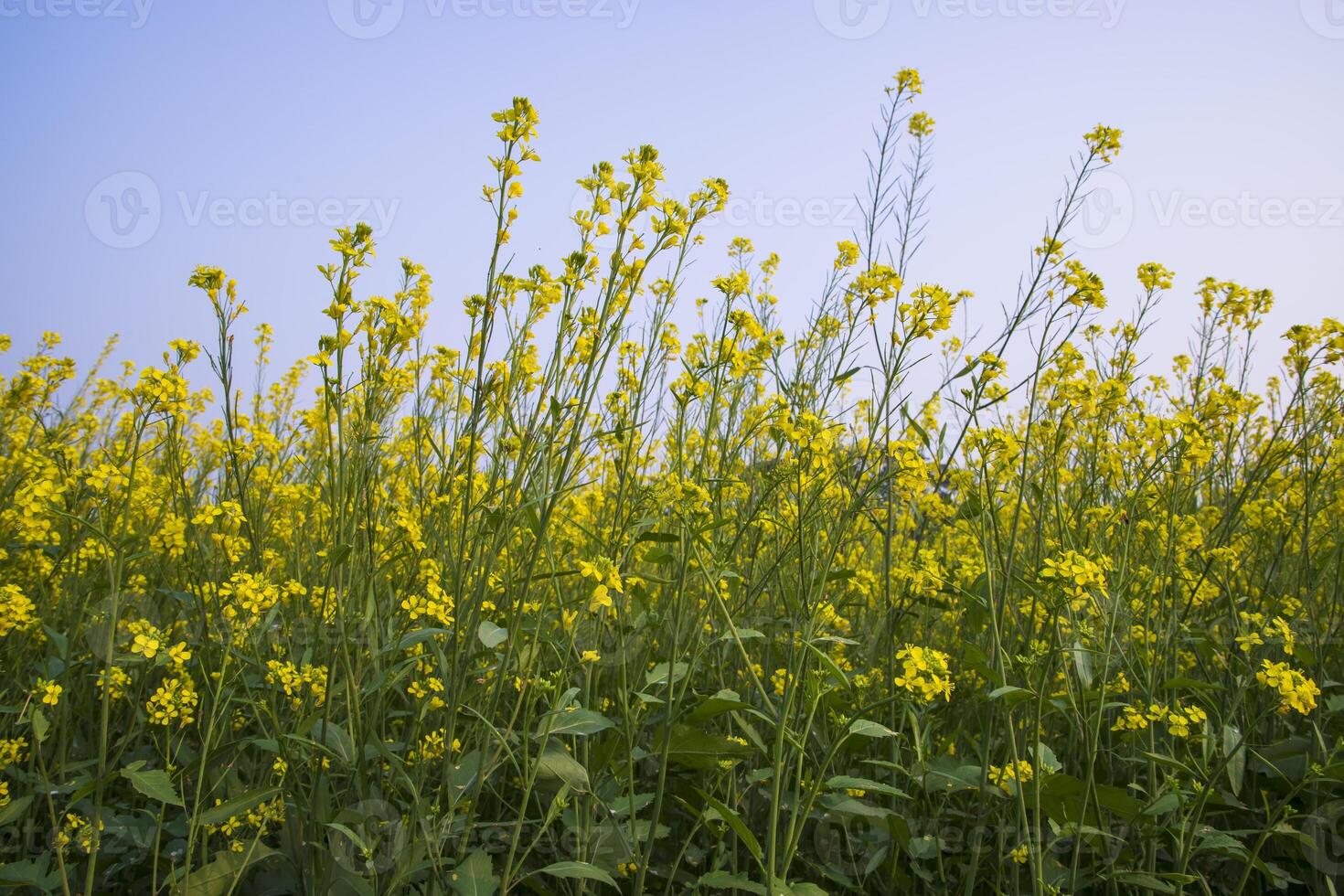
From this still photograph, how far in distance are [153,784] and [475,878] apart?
2.13ft

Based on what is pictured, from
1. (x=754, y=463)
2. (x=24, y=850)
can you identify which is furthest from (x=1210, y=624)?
(x=24, y=850)

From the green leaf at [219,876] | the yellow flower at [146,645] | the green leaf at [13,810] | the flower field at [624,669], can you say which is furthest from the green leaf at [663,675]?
the green leaf at [13,810]

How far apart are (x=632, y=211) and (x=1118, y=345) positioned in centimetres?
202

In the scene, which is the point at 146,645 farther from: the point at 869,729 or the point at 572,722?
the point at 869,729

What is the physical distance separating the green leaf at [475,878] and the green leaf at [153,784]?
0.55 meters

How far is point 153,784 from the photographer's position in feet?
4.91

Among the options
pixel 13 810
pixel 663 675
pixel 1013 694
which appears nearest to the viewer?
pixel 1013 694

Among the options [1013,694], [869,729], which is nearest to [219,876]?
[869,729]

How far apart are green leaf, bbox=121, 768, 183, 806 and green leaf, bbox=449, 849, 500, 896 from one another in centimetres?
55

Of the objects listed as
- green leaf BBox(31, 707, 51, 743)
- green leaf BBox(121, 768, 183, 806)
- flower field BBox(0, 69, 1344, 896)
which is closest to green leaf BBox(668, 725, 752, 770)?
flower field BBox(0, 69, 1344, 896)

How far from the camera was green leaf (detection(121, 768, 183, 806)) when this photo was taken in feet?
4.81

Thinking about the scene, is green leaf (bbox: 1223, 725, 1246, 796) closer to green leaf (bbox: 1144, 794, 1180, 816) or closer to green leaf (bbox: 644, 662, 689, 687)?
green leaf (bbox: 1144, 794, 1180, 816)

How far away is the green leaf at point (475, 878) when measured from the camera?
1.49m

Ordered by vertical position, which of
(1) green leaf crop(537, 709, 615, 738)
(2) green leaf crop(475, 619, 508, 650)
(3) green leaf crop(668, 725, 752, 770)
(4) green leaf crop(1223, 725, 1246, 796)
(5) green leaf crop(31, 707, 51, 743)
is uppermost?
(2) green leaf crop(475, 619, 508, 650)
